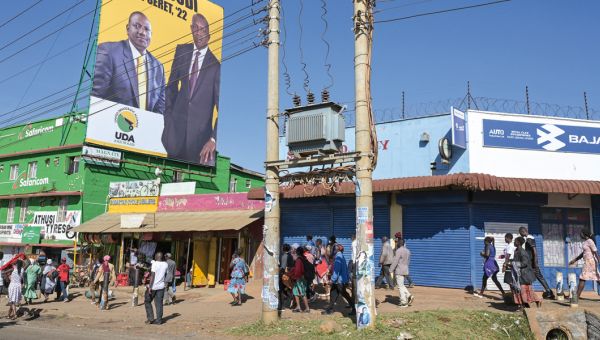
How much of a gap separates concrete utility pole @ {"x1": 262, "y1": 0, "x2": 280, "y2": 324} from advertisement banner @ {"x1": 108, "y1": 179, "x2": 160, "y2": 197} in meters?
15.0

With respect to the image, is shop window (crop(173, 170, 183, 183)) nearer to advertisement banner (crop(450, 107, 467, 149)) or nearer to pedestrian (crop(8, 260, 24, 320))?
pedestrian (crop(8, 260, 24, 320))

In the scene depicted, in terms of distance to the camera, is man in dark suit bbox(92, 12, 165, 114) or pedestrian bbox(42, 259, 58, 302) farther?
man in dark suit bbox(92, 12, 165, 114)

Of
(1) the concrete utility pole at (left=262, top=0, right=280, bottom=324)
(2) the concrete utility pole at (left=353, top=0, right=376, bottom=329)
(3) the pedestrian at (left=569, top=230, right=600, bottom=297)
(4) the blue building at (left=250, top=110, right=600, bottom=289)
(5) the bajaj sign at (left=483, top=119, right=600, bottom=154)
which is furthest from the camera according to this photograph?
(5) the bajaj sign at (left=483, top=119, right=600, bottom=154)

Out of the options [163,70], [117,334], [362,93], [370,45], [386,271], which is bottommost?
[117,334]

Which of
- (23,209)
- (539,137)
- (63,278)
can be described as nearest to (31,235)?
(23,209)

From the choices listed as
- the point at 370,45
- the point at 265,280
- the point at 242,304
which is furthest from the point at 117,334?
the point at 370,45

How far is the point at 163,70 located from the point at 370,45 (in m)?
27.3

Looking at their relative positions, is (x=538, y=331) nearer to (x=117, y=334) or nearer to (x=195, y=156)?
(x=117, y=334)

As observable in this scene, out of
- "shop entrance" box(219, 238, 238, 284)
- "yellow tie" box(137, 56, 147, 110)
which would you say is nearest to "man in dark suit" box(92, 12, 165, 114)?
"yellow tie" box(137, 56, 147, 110)

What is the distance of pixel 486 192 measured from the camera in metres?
15.1

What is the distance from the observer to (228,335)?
995 cm

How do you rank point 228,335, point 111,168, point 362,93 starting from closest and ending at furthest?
point 362,93 → point 228,335 → point 111,168

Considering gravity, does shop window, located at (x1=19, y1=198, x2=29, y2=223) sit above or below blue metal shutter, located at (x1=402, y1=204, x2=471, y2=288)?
above

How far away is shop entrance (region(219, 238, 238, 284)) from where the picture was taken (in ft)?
67.4
